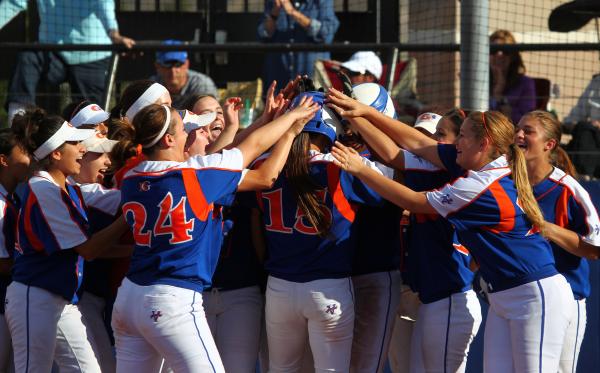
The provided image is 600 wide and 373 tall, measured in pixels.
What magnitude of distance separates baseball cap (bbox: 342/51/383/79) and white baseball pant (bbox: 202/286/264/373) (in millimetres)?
2487

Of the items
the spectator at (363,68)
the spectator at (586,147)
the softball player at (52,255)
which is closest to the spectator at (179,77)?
the spectator at (363,68)

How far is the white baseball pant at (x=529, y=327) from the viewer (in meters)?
4.60

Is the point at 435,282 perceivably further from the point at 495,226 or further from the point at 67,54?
the point at 67,54

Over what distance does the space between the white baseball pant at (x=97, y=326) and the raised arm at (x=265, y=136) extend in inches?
48.4

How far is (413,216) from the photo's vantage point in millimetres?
5035

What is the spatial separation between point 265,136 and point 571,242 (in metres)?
1.72

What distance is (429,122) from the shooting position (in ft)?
17.7

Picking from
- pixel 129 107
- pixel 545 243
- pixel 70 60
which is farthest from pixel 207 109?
pixel 70 60

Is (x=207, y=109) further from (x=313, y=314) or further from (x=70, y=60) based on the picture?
(x=70, y=60)

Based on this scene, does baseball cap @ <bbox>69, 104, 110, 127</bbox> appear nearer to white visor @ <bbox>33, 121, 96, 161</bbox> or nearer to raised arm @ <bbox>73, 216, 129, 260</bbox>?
white visor @ <bbox>33, 121, 96, 161</bbox>

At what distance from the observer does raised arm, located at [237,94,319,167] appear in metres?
4.57

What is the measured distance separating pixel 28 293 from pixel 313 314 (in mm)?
1439

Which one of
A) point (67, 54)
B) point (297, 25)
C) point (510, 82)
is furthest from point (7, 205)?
point (510, 82)

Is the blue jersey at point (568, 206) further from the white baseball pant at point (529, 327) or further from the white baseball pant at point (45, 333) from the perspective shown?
the white baseball pant at point (45, 333)
